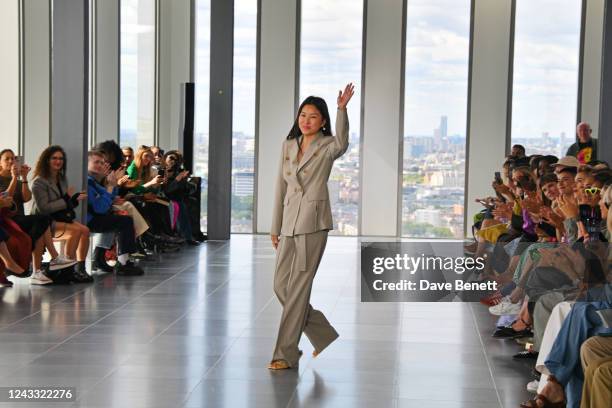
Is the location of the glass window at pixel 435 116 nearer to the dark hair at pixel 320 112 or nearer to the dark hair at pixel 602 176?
the dark hair at pixel 602 176

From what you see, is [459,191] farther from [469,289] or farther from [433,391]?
[433,391]

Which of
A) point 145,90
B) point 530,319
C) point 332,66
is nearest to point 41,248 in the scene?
point 530,319

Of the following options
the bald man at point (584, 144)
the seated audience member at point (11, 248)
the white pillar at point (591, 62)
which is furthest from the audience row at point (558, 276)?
the white pillar at point (591, 62)

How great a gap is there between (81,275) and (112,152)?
166cm

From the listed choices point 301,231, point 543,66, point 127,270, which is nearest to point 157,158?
point 127,270

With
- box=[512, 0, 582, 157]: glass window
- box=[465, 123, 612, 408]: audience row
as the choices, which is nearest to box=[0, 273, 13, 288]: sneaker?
box=[465, 123, 612, 408]: audience row

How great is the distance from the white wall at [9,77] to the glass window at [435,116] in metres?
6.39

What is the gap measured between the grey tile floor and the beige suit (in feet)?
0.88

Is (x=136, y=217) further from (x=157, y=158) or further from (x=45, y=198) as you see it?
(x=157, y=158)

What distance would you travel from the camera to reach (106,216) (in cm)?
941

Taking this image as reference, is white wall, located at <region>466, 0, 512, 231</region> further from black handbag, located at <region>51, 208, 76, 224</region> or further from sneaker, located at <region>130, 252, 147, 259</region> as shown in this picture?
black handbag, located at <region>51, 208, 76, 224</region>

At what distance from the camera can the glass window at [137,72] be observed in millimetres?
12672

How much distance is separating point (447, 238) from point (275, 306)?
7.45 m

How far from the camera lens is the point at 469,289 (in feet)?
27.5
